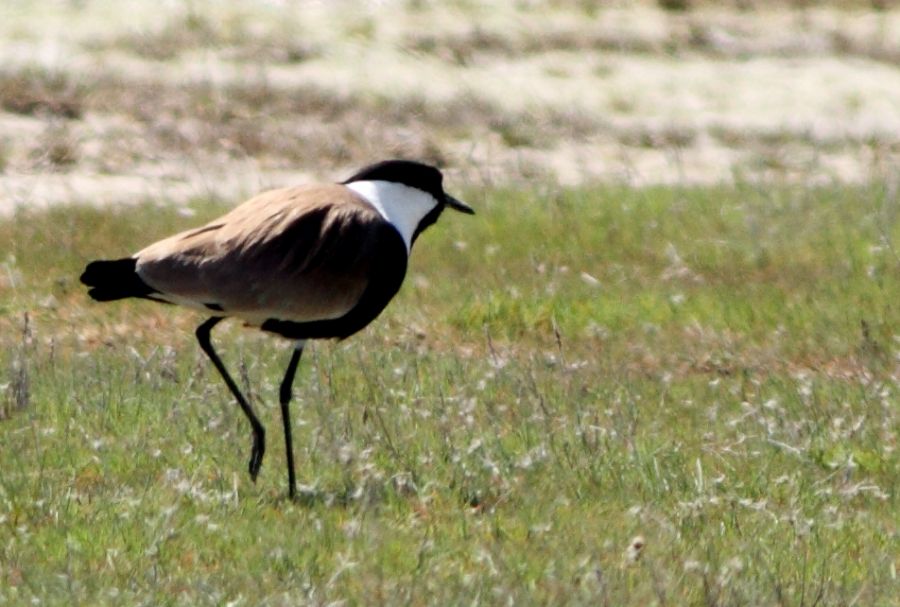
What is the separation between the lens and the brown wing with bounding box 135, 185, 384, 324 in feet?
22.0

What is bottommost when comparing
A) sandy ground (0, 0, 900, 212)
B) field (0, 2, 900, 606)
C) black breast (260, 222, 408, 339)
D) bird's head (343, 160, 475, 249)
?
sandy ground (0, 0, 900, 212)

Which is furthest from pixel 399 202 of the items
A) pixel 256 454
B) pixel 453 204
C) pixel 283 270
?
pixel 256 454

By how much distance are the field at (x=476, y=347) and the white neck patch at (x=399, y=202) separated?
782 millimetres

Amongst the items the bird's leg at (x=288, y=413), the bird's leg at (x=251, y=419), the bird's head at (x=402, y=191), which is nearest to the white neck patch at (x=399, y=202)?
the bird's head at (x=402, y=191)

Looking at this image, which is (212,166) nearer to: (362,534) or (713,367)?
(713,367)

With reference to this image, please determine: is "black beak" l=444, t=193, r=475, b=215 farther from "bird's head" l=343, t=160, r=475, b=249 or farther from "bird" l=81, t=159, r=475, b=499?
"bird" l=81, t=159, r=475, b=499

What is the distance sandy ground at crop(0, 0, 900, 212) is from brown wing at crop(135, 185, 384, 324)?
602cm

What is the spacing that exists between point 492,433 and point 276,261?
114 cm

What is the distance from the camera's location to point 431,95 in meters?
17.2

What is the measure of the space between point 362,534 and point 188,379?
225 cm

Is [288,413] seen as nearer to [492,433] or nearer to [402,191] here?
[492,433]

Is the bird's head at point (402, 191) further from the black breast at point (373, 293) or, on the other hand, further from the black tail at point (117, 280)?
the black tail at point (117, 280)

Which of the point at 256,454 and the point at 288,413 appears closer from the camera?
the point at 256,454

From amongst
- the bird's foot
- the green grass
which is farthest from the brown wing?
the green grass
